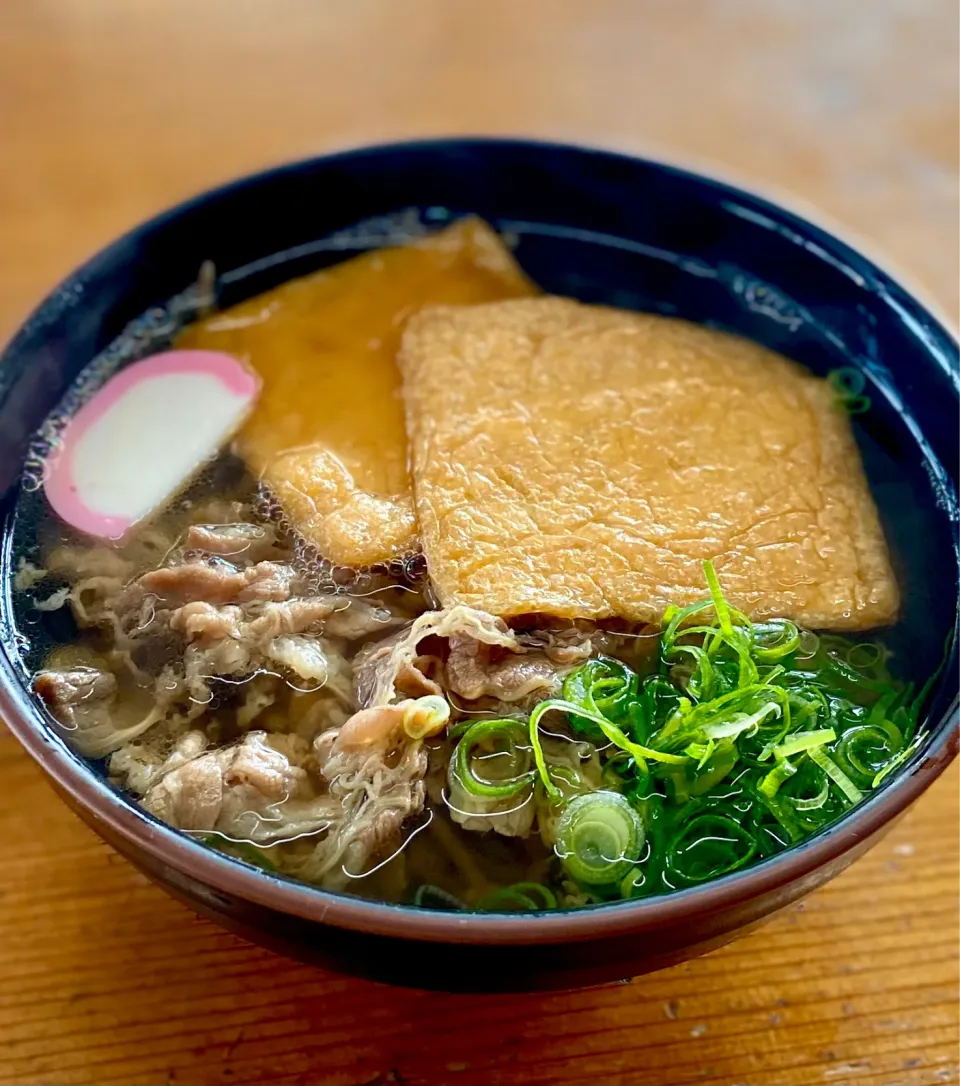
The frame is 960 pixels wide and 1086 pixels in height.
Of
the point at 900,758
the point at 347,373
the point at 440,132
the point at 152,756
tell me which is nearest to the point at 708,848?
the point at 900,758

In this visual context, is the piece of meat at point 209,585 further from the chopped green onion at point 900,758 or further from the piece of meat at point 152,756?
the chopped green onion at point 900,758

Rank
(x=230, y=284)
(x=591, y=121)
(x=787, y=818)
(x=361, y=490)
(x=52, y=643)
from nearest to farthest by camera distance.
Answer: (x=787, y=818)
(x=52, y=643)
(x=361, y=490)
(x=230, y=284)
(x=591, y=121)

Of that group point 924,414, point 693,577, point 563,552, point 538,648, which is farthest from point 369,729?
point 924,414

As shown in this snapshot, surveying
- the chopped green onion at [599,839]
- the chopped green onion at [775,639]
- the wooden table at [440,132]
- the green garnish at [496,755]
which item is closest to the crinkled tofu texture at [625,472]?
the chopped green onion at [775,639]

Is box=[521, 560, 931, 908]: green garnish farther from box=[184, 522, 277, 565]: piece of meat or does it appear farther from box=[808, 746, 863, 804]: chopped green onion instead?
box=[184, 522, 277, 565]: piece of meat

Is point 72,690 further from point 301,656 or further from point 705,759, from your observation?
point 705,759

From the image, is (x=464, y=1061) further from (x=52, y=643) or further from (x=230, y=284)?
(x=230, y=284)
